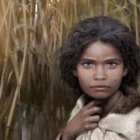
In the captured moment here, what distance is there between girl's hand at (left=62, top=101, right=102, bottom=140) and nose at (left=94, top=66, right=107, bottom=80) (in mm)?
59

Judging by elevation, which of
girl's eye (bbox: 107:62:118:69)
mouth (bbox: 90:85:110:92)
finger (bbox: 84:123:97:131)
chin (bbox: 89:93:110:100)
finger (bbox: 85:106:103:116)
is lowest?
finger (bbox: 84:123:97:131)

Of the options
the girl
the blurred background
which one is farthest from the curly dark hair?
the blurred background

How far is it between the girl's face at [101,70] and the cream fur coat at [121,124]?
36 millimetres

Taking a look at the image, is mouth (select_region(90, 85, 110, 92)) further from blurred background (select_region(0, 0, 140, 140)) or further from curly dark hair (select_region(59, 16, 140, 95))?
blurred background (select_region(0, 0, 140, 140))

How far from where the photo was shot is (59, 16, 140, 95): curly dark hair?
0.88 m

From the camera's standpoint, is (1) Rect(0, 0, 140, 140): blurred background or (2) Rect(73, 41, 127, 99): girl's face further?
(1) Rect(0, 0, 140, 140): blurred background

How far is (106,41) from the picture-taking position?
34.4 inches

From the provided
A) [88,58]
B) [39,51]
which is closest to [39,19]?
[39,51]

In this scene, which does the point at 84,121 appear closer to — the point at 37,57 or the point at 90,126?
the point at 90,126

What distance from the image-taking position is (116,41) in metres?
0.88

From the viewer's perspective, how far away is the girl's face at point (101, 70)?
0.87 m

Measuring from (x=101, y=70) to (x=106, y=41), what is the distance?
5 centimetres

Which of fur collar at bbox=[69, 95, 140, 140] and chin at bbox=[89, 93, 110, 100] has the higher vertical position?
chin at bbox=[89, 93, 110, 100]

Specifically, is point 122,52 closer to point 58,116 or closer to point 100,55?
point 100,55
